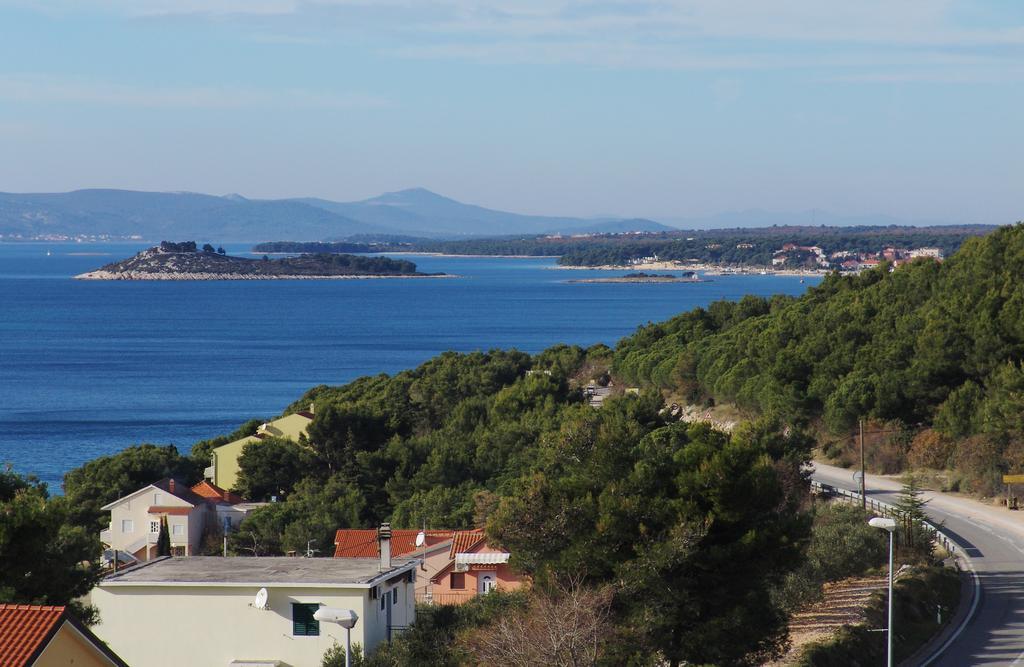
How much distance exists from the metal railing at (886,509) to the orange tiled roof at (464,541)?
23.0 feet

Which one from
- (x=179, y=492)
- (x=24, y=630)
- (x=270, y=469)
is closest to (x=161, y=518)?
(x=179, y=492)

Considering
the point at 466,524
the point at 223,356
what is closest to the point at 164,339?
the point at 223,356

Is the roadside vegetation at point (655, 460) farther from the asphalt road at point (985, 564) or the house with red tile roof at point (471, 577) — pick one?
the house with red tile roof at point (471, 577)

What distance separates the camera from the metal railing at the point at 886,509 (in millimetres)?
24062

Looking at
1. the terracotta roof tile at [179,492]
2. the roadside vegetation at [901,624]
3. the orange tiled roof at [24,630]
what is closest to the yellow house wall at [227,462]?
the terracotta roof tile at [179,492]

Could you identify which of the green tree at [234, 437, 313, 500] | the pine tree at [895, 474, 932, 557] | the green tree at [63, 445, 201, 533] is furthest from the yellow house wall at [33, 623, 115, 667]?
the green tree at [234, 437, 313, 500]

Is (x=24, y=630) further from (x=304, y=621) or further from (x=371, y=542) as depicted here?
(x=371, y=542)

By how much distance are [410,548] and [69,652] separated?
50.3 ft

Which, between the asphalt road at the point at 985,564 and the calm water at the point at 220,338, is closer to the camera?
the asphalt road at the point at 985,564

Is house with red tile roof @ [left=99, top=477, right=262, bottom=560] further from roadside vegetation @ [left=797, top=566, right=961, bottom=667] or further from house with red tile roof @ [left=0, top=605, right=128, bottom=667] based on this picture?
→ house with red tile roof @ [left=0, top=605, right=128, bottom=667]

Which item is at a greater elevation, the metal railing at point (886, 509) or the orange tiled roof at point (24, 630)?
the orange tiled roof at point (24, 630)

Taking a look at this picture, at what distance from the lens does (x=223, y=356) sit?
92250 millimetres

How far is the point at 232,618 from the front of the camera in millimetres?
14656

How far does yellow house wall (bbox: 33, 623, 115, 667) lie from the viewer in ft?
30.6
